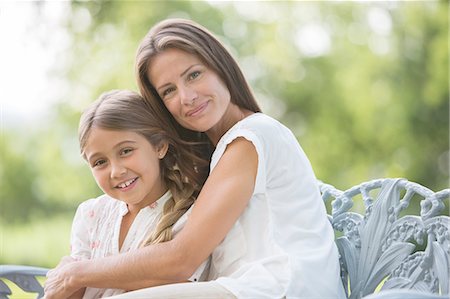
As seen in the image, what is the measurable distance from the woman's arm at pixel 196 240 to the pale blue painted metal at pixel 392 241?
471 millimetres

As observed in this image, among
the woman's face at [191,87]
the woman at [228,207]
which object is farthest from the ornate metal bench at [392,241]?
the woman's face at [191,87]

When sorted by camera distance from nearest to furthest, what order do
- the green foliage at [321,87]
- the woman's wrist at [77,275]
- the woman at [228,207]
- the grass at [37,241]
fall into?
the woman at [228,207]
the woman's wrist at [77,275]
the grass at [37,241]
the green foliage at [321,87]

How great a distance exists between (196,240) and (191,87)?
494 millimetres

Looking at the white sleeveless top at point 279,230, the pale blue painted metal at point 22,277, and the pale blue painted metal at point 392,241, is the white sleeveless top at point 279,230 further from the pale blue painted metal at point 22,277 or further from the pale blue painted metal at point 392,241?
the pale blue painted metal at point 22,277

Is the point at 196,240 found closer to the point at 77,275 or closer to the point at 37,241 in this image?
the point at 77,275

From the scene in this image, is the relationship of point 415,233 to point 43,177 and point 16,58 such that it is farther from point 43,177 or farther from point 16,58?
point 43,177

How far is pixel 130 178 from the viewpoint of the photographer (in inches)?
92.0

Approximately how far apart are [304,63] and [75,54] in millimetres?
3229

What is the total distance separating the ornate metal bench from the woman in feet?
0.53

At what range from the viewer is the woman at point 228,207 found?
2111 mm

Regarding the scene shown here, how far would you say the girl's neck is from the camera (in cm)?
240

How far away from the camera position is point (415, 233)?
2303 mm

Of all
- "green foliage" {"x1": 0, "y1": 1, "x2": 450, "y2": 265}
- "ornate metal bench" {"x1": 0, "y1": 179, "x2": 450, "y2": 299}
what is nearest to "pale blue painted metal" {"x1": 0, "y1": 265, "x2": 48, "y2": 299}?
"ornate metal bench" {"x1": 0, "y1": 179, "x2": 450, "y2": 299}

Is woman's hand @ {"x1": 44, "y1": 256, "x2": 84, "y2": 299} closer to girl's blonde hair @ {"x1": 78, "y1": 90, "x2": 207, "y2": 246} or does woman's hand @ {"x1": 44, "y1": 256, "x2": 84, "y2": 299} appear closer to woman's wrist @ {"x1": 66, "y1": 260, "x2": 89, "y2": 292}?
woman's wrist @ {"x1": 66, "y1": 260, "x2": 89, "y2": 292}
